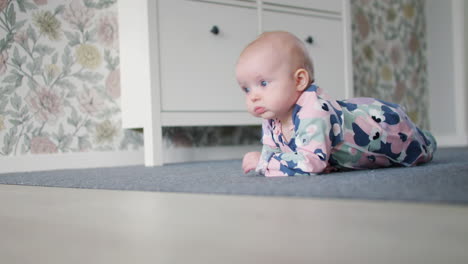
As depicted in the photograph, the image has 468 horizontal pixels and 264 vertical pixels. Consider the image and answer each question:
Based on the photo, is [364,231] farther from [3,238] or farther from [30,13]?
[30,13]

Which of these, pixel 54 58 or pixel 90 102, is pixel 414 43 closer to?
pixel 90 102

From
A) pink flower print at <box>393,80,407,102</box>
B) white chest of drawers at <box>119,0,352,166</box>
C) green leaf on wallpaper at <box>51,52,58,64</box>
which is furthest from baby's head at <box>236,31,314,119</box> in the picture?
pink flower print at <box>393,80,407,102</box>

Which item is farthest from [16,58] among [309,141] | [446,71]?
[446,71]

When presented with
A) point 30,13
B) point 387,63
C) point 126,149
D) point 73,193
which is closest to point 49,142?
point 126,149

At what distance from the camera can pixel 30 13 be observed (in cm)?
183

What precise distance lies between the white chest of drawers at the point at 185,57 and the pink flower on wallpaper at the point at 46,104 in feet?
0.84

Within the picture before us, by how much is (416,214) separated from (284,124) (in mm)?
557

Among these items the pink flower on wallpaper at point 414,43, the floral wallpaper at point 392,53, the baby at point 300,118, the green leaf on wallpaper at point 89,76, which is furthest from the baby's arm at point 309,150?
the pink flower on wallpaper at point 414,43

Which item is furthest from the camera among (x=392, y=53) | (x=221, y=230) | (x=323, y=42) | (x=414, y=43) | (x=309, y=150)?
(x=414, y=43)

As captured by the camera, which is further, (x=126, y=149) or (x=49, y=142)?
(x=126, y=149)

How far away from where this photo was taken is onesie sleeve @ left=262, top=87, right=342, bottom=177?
2.97 ft

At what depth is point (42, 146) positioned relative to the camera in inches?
72.8

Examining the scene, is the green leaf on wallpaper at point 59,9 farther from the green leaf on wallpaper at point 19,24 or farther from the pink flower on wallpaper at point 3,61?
the pink flower on wallpaper at point 3,61

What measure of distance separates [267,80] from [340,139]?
0.19 meters
